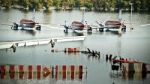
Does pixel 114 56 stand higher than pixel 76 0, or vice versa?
pixel 76 0

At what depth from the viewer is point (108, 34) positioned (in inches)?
225

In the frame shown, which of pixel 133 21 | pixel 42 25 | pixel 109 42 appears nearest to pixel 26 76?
pixel 42 25

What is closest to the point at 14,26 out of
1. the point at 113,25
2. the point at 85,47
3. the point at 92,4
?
the point at 85,47

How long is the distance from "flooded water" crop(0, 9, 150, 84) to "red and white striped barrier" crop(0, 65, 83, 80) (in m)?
0.05

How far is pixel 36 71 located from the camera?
5.59m

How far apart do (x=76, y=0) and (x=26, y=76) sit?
4.09 ft

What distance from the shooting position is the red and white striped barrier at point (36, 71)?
5535 mm

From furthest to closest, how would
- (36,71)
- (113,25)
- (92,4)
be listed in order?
(92,4)
(113,25)
(36,71)

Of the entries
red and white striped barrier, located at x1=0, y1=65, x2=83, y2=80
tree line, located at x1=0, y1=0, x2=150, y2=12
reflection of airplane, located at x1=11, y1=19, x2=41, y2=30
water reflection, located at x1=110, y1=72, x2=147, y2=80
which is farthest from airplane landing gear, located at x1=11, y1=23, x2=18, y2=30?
water reflection, located at x1=110, y1=72, x2=147, y2=80

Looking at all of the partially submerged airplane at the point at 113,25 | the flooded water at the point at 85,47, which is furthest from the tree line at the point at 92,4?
the partially submerged airplane at the point at 113,25

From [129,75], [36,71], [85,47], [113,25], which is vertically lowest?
[129,75]

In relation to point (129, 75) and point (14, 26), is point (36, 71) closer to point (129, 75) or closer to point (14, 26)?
point (14, 26)

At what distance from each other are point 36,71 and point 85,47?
728 millimetres

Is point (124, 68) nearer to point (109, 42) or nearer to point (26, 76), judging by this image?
point (109, 42)
